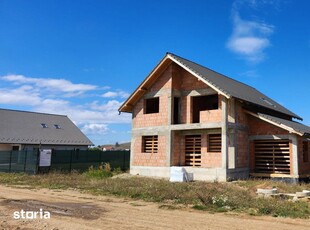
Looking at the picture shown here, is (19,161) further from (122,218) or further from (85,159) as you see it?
(122,218)

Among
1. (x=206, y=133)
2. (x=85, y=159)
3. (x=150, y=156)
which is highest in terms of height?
(x=206, y=133)

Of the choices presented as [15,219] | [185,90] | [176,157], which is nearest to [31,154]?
[176,157]

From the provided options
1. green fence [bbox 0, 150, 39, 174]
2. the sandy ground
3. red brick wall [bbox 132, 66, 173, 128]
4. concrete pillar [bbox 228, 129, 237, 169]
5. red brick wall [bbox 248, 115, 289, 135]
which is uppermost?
red brick wall [bbox 132, 66, 173, 128]

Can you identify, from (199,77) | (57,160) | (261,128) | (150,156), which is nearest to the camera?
(199,77)

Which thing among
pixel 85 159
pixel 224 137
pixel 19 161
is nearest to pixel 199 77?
pixel 224 137

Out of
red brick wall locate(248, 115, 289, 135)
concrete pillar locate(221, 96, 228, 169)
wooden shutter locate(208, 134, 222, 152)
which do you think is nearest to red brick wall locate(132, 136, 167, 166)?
wooden shutter locate(208, 134, 222, 152)

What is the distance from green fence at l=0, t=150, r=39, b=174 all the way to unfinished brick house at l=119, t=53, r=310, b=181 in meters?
6.59

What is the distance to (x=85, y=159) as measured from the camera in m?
24.4

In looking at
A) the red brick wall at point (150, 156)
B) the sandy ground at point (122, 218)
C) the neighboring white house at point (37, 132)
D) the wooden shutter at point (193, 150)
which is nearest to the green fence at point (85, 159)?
the red brick wall at point (150, 156)

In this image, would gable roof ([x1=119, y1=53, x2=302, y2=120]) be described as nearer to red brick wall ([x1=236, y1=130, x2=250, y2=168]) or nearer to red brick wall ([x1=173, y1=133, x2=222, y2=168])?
red brick wall ([x1=236, y1=130, x2=250, y2=168])

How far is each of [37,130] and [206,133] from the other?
79.8ft

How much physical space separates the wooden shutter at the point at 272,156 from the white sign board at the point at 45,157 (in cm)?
1353

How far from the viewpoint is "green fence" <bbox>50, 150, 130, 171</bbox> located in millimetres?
22641

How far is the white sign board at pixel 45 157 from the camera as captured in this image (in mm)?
21609
